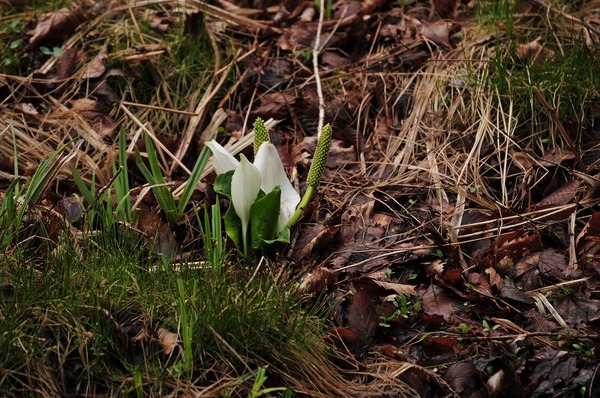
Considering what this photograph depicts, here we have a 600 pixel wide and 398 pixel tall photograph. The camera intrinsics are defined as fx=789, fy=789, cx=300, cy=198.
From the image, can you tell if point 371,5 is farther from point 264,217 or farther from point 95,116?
point 264,217

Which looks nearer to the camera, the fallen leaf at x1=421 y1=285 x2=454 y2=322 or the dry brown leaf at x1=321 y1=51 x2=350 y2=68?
the fallen leaf at x1=421 y1=285 x2=454 y2=322

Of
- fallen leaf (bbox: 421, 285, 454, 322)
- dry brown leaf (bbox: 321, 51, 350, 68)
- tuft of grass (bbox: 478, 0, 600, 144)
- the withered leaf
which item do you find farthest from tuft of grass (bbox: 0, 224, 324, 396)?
dry brown leaf (bbox: 321, 51, 350, 68)

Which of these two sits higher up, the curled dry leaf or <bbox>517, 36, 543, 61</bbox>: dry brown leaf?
<bbox>517, 36, 543, 61</bbox>: dry brown leaf

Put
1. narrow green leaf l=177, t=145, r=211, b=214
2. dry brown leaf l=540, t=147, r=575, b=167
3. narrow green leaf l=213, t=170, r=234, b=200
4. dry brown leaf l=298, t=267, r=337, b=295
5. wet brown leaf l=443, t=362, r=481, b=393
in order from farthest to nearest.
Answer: dry brown leaf l=540, t=147, r=575, b=167
narrow green leaf l=177, t=145, r=211, b=214
narrow green leaf l=213, t=170, r=234, b=200
dry brown leaf l=298, t=267, r=337, b=295
wet brown leaf l=443, t=362, r=481, b=393

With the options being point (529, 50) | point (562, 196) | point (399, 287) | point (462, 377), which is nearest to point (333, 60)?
point (529, 50)

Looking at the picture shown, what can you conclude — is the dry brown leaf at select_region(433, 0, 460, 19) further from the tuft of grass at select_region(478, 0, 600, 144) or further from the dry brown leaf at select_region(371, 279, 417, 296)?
the dry brown leaf at select_region(371, 279, 417, 296)

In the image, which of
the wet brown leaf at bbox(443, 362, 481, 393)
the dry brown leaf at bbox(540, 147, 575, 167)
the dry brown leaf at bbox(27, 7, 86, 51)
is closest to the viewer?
the wet brown leaf at bbox(443, 362, 481, 393)

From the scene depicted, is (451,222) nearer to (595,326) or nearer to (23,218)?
(595,326)
